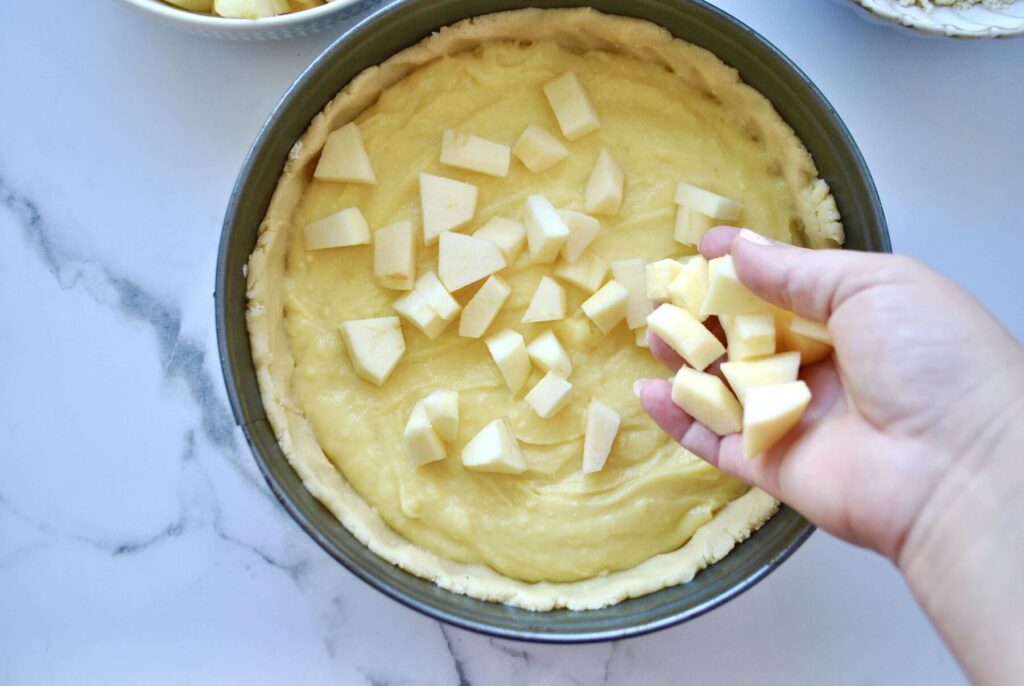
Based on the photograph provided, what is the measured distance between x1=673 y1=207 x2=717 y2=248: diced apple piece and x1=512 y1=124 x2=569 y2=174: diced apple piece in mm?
313

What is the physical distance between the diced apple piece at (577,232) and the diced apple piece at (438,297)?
0.93 feet

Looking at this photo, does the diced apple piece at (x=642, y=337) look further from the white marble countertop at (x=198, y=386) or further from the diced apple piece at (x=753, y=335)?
the white marble countertop at (x=198, y=386)

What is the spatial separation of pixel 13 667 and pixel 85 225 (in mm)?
1118

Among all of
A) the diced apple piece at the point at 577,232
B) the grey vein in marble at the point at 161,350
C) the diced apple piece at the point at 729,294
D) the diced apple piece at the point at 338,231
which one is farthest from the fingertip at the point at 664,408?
the grey vein in marble at the point at 161,350

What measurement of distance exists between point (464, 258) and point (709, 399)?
2.15ft

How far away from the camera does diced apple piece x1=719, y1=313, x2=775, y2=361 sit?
5.54ft

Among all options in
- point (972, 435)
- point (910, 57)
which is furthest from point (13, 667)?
point (910, 57)

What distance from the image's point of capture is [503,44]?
7.00 feet

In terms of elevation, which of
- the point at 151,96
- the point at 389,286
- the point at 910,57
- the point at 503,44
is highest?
the point at 910,57

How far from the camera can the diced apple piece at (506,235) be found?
2.04m

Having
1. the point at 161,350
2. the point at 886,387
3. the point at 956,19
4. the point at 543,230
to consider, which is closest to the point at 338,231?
the point at 543,230

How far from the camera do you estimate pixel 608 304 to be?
1976 millimetres

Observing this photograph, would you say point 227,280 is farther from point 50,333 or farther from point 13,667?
point 13,667

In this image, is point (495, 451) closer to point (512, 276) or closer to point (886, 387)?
point (512, 276)
